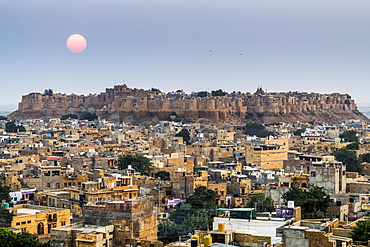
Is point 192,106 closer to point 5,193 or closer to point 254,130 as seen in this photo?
point 254,130

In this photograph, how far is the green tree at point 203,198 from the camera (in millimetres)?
25516

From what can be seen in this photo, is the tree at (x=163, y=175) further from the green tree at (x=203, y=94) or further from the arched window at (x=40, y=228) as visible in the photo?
the green tree at (x=203, y=94)

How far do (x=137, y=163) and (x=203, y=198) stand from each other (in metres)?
8.56

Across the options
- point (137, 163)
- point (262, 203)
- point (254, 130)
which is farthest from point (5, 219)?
point (254, 130)

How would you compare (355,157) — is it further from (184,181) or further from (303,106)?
(303,106)

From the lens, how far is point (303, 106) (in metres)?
114

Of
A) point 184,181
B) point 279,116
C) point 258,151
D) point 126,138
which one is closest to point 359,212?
point 184,181

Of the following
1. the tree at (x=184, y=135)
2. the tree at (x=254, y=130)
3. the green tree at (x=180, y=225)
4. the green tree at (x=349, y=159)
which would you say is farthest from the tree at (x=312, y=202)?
the tree at (x=254, y=130)

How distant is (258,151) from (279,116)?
208ft

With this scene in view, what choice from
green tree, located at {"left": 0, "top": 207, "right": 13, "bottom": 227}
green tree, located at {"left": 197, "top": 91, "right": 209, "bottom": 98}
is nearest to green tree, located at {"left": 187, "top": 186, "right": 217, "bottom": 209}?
green tree, located at {"left": 0, "top": 207, "right": 13, "bottom": 227}

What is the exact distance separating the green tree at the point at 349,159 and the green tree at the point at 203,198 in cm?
1487

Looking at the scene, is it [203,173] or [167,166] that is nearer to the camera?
[203,173]

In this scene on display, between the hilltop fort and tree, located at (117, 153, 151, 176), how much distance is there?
5672 cm

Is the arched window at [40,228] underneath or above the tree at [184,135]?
underneath
